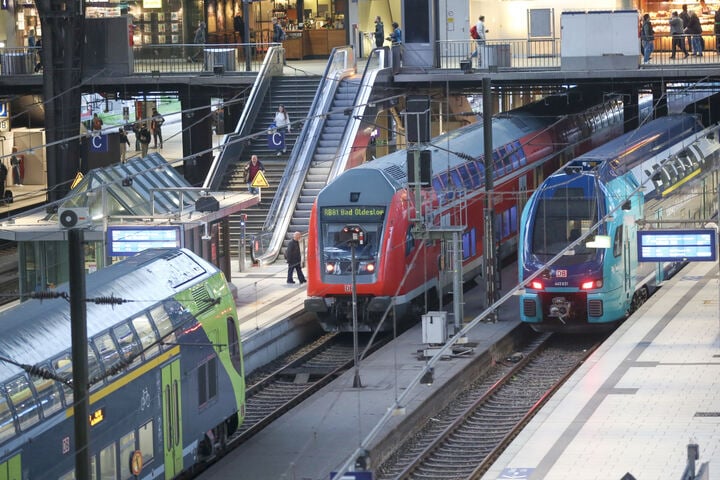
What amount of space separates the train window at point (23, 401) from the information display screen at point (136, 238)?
14.1 meters

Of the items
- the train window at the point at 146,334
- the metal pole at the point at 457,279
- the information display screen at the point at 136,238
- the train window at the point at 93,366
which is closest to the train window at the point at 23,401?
the train window at the point at 93,366

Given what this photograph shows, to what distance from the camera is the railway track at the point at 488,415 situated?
1035 inches

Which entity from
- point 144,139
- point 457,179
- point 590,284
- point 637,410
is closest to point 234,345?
point 637,410

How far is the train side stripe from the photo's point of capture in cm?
2028

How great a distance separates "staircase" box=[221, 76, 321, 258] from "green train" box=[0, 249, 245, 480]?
19.6m

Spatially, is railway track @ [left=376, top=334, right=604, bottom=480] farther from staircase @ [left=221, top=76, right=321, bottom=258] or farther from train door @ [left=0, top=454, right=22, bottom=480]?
staircase @ [left=221, top=76, right=321, bottom=258]

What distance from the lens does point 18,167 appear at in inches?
2475

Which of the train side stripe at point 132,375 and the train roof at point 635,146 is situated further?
the train roof at point 635,146

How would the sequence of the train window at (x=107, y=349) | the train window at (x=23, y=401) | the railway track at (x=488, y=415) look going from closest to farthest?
the train window at (x=23, y=401) → the train window at (x=107, y=349) → the railway track at (x=488, y=415)

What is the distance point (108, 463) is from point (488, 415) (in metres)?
11.0

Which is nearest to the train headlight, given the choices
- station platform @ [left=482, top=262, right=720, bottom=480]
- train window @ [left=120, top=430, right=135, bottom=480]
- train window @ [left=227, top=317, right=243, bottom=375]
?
station platform @ [left=482, top=262, right=720, bottom=480]

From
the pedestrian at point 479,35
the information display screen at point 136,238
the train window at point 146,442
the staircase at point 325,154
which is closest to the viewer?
the train window at point 146,442

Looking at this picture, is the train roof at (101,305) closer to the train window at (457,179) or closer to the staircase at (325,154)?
the train window at (457,179)

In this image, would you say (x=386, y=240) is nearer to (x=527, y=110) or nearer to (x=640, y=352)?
(x=640, y=352)
